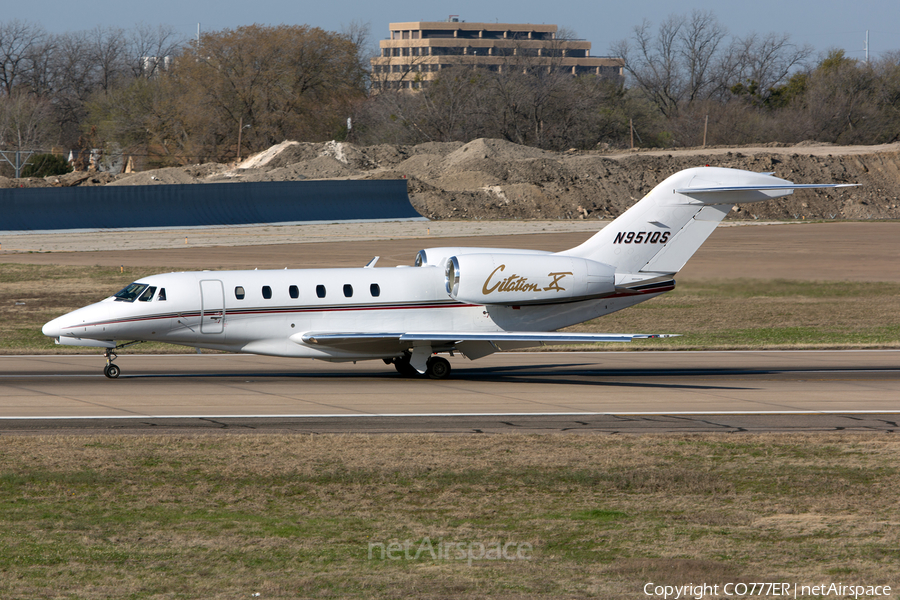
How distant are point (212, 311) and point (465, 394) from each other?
6444 mm

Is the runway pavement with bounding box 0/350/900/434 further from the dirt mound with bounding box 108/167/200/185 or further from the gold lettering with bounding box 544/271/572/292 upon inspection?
the dirt mound with bounding box 108/167/200/185

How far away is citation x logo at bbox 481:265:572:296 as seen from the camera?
24.3m

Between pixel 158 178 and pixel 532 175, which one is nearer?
pixel 158 178

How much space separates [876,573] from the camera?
9.97 metres

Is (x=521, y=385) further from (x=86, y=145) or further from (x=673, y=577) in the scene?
(x=86, y=145)

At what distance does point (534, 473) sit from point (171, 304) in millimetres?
12051

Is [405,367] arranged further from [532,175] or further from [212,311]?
[532,175]

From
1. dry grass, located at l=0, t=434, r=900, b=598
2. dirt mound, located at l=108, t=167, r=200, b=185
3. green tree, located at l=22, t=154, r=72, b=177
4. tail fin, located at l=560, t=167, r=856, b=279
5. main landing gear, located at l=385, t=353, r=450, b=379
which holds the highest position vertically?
green tree, located at l=22, t=154, r=72, b=177

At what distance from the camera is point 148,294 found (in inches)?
923

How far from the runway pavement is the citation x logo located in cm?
239

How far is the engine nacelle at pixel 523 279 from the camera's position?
2422cm

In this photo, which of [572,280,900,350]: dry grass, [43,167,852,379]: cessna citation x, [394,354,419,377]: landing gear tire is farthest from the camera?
[572,280,900,350]: dry grass

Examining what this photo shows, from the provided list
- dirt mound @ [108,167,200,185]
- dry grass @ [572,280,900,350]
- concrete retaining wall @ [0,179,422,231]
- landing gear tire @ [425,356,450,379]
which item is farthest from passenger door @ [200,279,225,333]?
dirt mound @ [108,167,200,185]

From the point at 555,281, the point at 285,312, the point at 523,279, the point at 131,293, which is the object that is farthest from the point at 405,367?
the point at 131,293
